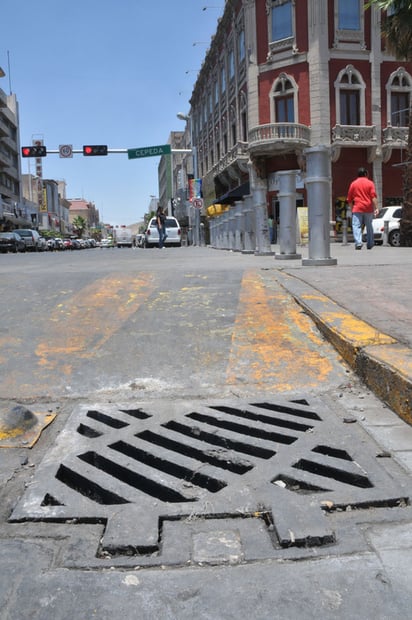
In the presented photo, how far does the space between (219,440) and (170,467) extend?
36cm

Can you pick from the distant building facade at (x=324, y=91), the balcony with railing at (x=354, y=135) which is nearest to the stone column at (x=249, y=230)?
the distant building facade at (x=324, y=91)

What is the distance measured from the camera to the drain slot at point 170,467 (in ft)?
7.82

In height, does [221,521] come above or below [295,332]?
below

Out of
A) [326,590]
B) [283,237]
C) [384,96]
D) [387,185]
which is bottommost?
[326,590]

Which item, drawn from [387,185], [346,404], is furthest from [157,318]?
[387,185]

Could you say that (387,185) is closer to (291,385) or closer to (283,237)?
(283,237)

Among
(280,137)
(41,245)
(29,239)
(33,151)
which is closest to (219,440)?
(280,137)

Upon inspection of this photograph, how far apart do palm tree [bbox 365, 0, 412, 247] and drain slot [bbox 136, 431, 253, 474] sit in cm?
1578

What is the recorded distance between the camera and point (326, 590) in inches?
64.4

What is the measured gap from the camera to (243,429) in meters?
2.99

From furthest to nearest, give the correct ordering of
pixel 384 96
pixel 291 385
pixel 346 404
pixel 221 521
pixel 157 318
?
pixel 384 96
pixel 157 318
pixel 291 385
pixel 346 404
pixel 221 521

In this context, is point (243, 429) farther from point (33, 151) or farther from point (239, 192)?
point (239, 192)

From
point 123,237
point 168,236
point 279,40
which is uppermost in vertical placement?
point 279,40

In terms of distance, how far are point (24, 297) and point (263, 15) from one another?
29258mm
